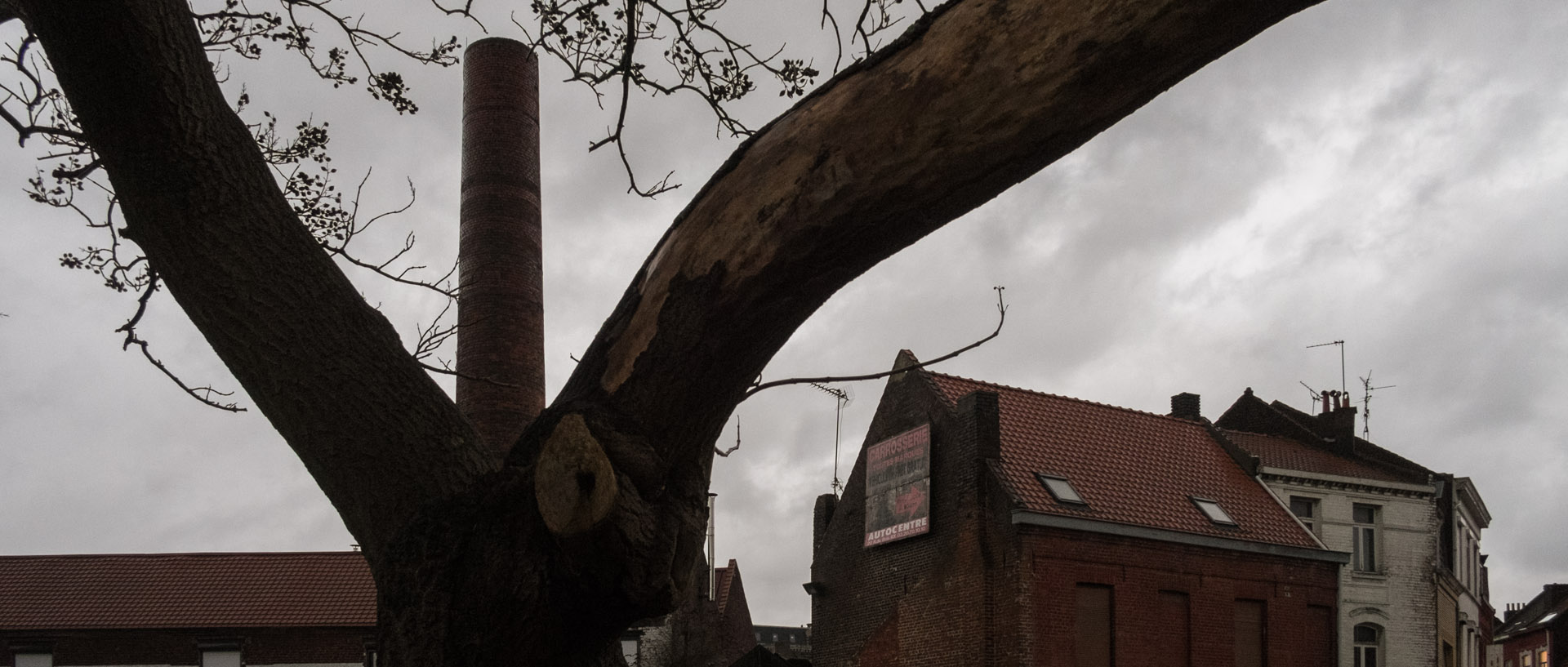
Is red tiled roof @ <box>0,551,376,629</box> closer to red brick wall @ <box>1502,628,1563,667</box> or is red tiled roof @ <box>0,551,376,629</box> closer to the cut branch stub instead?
the cut branch stub

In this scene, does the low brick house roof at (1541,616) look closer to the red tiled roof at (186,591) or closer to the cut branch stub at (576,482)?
the red tiled roof at (186,591)

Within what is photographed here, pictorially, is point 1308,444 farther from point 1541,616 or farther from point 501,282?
point 1541,616

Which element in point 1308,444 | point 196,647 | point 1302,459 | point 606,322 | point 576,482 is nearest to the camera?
point 576,482

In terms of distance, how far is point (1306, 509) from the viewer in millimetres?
28141

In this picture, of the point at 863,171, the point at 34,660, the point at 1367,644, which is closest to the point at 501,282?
the point at 863,171

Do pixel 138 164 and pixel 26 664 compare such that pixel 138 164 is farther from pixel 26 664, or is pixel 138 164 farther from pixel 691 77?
pixel 26 664

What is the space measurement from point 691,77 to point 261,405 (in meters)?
2.59

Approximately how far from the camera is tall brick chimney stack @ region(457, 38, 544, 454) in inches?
227

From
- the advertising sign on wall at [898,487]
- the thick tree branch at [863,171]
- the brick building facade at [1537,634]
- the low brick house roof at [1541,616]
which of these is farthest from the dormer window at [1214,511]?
the low brick house roof at [1541,616]

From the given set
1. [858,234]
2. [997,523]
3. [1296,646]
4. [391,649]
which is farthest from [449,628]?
[1296,646]

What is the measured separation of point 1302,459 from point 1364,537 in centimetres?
215

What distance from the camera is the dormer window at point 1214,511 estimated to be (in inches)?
990

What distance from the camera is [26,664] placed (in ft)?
108

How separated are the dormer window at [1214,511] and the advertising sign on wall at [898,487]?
542 cm
